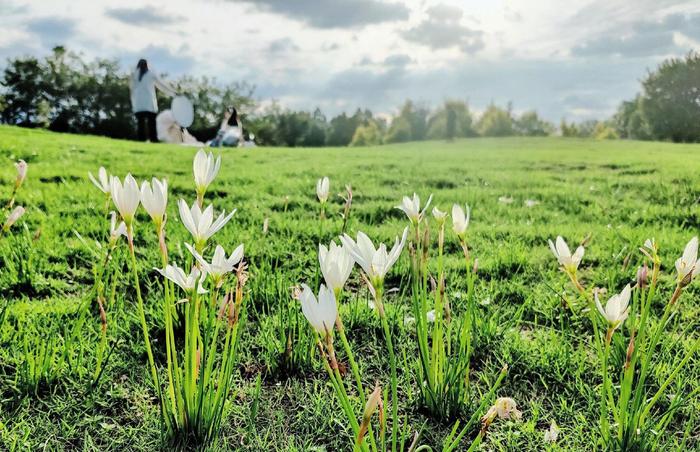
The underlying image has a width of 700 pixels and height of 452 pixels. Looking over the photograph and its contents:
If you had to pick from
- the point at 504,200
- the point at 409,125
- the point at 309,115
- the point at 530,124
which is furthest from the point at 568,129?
the point at 504,200

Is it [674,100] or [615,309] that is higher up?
[674,100]

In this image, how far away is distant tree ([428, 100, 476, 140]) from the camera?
149ft

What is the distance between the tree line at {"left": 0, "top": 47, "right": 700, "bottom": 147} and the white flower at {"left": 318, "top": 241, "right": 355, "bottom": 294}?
81.2 feet

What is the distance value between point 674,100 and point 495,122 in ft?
95.1

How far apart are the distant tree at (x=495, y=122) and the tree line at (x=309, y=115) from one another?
0.10 m

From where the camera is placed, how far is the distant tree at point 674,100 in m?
23.5

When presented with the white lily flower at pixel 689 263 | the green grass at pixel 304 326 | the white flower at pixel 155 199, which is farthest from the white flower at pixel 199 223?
the white lily flower at pixel 689 263

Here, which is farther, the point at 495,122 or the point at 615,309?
the point at 495,122

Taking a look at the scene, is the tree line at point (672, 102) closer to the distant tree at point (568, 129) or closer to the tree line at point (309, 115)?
the tree line at point (309, 115)

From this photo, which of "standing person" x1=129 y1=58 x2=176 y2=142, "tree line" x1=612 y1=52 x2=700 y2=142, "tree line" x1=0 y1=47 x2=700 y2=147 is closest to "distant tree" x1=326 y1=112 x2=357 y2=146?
"tree line" x1=0 y1=47 x2=700 y2=147

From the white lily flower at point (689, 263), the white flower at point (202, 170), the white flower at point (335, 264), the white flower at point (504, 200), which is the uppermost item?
the white flower at point (202, 170)

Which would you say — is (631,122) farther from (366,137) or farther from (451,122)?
(366,137)

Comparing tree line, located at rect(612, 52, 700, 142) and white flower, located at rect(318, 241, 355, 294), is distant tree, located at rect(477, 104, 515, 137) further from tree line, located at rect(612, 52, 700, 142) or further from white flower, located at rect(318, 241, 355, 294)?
white flower, located at rect(318, 241, 355, 294)

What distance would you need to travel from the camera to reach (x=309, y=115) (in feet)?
171
